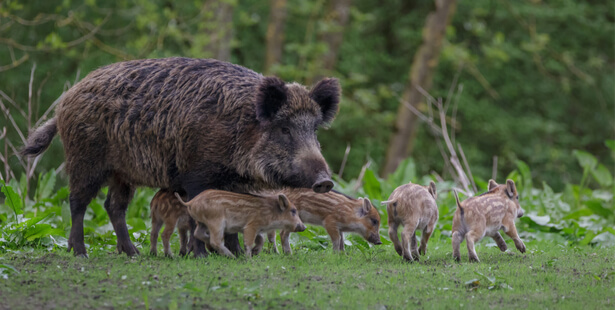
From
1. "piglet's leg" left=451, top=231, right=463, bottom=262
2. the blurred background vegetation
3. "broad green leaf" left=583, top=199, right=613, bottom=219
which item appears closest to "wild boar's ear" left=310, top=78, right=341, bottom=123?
"piglet's leg" left=451, top=231, right=463, bottom=262

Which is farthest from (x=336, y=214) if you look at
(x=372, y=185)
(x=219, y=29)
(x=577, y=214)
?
(x=219, y=29)

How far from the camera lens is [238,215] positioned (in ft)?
25.2

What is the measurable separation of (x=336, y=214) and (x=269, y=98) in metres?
1.47

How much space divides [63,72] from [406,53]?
12917 mm

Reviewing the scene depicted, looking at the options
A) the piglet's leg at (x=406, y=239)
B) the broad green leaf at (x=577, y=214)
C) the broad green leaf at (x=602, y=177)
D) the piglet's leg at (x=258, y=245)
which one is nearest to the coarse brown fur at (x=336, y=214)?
the piglet's leg at (x=258, y=245)

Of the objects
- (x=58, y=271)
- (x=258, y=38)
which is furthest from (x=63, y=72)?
(x=58, y=271)

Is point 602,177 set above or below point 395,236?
below

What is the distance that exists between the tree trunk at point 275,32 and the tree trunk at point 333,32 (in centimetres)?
129

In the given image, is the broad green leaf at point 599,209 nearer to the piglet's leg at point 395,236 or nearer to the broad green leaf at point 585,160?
the broad green leaf at point 585,160

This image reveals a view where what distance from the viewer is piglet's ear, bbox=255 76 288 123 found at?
7.97 meters

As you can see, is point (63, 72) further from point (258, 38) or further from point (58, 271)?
point (58, 271)

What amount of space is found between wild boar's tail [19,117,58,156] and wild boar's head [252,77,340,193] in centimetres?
282

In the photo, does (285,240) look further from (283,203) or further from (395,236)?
(395,236)

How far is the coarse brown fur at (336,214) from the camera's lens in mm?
8445
